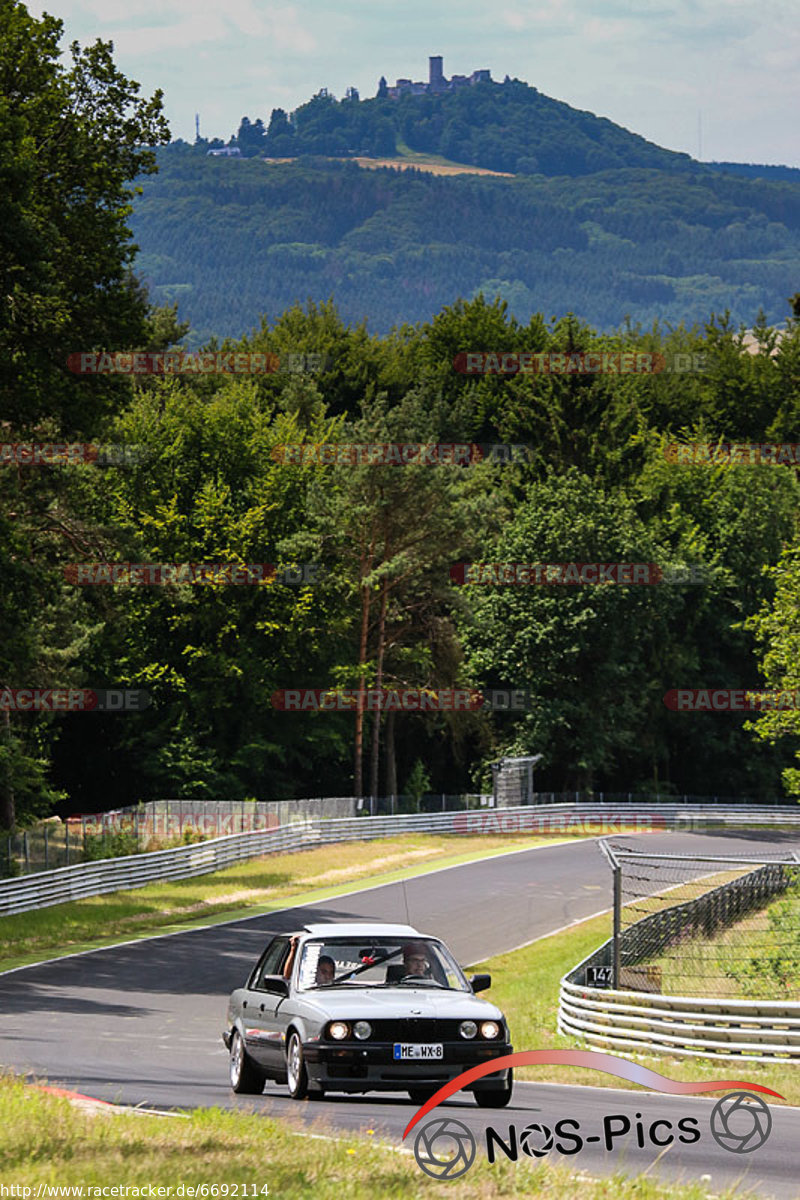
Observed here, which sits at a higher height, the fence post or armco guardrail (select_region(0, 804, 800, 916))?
the fence post

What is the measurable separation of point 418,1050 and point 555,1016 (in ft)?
41.4

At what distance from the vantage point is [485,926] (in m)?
38.8

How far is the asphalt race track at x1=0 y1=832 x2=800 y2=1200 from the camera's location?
11617 mm

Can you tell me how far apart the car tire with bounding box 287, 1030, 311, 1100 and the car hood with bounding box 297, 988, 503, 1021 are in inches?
13.5

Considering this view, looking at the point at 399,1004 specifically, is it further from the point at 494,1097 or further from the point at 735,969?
the point at 735,969

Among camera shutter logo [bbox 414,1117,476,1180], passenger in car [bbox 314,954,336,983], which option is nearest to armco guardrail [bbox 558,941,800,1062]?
passenger in car [bbox 314,954,336,983]

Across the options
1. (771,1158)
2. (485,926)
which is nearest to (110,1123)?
(771,1158)

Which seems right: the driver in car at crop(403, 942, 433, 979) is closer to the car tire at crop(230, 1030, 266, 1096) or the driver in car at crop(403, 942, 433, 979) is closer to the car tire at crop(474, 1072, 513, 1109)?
the car tire at crop(474, 1072, 513, 1109)

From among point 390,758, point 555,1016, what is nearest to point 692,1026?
point 555,1016

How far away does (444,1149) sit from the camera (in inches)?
417

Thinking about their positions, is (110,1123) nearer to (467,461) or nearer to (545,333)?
(467,461)

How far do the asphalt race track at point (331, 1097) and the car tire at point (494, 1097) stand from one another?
0.13 metres

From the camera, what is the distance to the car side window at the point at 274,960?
14898mm

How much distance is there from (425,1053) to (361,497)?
193 feet
